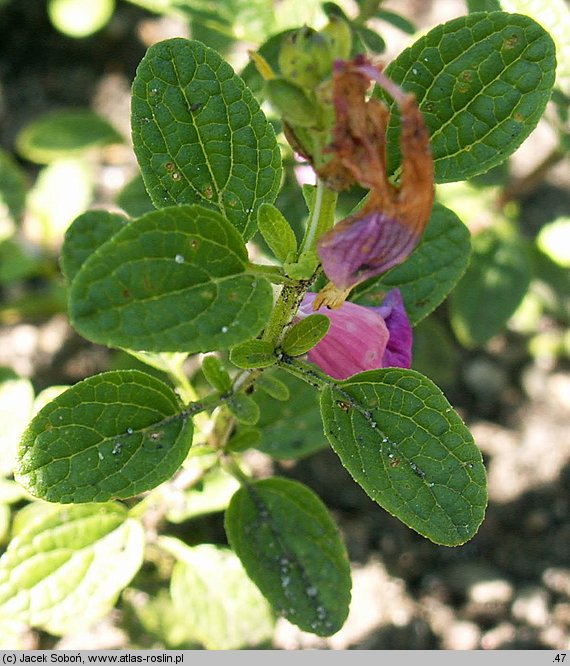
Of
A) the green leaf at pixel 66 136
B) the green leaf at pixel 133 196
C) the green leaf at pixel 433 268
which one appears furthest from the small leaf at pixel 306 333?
the green leaf at pixel 66 136

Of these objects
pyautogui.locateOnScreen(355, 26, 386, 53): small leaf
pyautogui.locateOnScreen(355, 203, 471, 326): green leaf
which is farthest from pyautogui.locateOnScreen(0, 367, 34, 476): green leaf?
pyautogui.locateOnScreen(355, 26, 386, 53): small leaf

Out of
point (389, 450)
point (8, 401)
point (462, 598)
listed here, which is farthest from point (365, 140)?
point (462, 598)

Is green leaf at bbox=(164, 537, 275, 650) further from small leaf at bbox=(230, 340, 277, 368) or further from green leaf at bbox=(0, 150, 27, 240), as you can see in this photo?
green leaf at bbox=(0, 150, 27, 240)

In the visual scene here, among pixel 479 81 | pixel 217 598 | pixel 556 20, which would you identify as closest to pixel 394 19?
pixel 556 20

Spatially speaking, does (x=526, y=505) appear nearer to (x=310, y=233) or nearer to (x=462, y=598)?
(x=462, y=598)

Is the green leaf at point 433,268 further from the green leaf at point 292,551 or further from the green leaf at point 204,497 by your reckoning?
the green leaf at point 204,497

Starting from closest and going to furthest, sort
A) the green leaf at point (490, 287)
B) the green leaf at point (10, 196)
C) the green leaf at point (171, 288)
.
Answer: the green leaf at point (171, 288), the green leaf at point (490, 287), the green leaf at point (10, 196)

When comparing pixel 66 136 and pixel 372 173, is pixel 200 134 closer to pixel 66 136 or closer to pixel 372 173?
pixel 372 173
